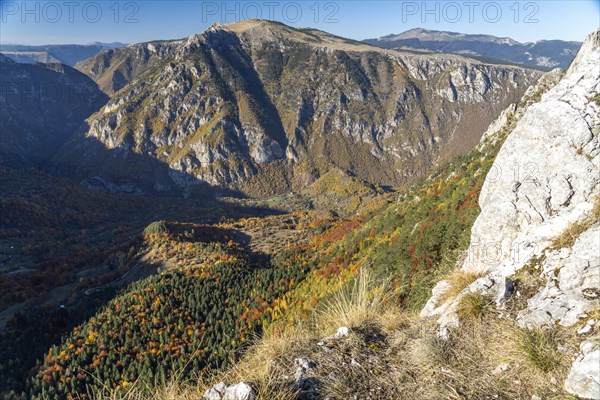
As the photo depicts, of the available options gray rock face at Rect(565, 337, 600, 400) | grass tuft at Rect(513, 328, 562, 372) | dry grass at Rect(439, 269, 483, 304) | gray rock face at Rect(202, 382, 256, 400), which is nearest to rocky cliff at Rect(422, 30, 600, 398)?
gray rock face at Rect(565, 337, 600, 400)

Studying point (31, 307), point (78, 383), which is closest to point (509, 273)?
point (78, 383)

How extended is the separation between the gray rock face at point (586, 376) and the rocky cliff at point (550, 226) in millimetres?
12

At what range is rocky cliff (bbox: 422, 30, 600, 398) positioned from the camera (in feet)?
24.0

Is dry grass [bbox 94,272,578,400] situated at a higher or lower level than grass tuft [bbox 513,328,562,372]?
lower

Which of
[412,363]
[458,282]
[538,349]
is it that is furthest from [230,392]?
[458,282]

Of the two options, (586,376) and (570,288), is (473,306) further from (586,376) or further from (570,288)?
(586,376)

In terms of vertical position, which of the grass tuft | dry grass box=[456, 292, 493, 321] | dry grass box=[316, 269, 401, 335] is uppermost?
the grass tuft

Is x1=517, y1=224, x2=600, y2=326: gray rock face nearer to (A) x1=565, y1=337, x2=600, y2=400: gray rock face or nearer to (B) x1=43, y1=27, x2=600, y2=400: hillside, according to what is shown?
(B) x1=43, y1=27, x2=600, y2=400: hillside

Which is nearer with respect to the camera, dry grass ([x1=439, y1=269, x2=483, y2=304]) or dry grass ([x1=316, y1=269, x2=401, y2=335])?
dry grass ([x1=316, y1=269, x2=401, y2=335])

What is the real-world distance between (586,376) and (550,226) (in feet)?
20.8

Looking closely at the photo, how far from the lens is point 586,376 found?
5312mm

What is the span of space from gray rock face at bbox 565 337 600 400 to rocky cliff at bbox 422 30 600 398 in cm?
1

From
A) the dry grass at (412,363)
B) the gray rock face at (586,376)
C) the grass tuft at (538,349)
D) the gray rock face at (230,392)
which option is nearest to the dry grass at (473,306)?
the dry grass at (412,363)

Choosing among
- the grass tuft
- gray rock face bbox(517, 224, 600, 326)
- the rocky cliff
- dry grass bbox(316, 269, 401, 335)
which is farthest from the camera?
dry grass bbox(316, 269, 401, 335)
